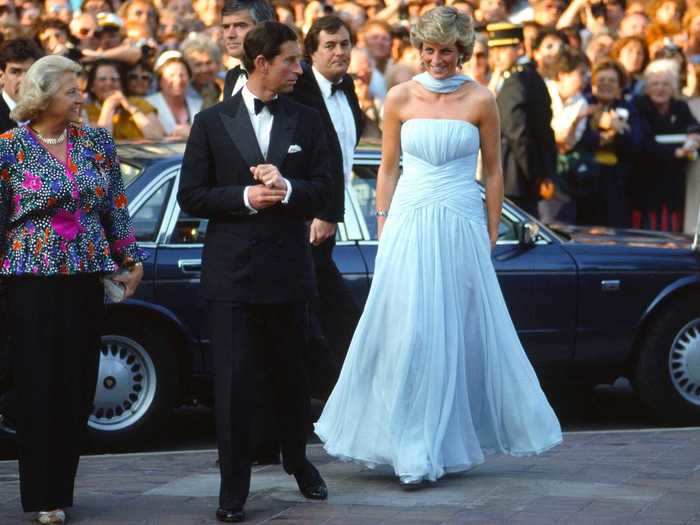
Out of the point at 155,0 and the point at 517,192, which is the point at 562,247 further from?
the point at 155,0

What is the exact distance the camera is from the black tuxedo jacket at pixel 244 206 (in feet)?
21.7

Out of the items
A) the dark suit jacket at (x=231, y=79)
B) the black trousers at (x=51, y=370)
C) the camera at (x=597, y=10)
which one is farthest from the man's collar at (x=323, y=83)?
the camera at (x=597, y=10)

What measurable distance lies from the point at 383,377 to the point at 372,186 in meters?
2.21

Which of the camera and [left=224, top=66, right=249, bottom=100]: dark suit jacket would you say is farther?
the camera

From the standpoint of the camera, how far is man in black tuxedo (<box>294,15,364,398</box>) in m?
8.05

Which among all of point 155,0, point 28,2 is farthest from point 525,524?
point 155,0

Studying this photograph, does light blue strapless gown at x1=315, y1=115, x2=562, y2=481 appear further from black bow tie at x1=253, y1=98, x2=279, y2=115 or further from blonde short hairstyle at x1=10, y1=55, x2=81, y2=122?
blonde short hairstyle at x1=10, y1=55, x2=81, y2=122

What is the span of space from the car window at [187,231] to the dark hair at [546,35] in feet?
22.0

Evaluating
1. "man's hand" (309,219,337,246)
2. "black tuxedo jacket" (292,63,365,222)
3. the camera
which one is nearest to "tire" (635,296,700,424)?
"black tuxedo jacket" (292,63,365,222)

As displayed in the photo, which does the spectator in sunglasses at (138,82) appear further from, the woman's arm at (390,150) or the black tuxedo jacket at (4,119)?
the woman's arm at (390,150)

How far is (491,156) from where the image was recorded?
7496 millimetres

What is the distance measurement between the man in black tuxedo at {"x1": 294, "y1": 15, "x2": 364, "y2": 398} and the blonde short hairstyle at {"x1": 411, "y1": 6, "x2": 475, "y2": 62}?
81 cm

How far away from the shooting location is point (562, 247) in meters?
9.55

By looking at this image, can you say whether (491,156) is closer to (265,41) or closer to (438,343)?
(438,343)
